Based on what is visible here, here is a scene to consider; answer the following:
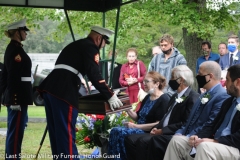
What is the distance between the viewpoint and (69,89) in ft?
22.0

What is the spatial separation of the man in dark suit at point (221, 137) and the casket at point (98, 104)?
974 mm

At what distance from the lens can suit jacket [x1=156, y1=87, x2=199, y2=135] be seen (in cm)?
674

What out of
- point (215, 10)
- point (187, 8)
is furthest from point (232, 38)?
point (215, 10)

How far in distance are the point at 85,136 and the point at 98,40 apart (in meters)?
2.12

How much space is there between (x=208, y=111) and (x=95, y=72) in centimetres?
138

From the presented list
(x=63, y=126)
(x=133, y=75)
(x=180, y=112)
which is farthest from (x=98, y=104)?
(x=133, y=75)

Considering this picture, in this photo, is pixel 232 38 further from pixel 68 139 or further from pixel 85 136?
pixel 68 139

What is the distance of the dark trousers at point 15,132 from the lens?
763cm

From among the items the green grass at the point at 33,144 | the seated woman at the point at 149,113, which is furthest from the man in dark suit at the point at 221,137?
the green grass at the point at 33,144

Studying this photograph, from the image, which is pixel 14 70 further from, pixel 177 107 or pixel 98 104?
pixel 177 107

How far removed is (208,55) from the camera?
10.4m

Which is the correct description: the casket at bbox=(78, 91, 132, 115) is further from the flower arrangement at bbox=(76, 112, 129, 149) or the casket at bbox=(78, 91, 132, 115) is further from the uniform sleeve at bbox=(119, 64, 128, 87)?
the uniform sleeve at bbox=(119, 64, 128, 87)

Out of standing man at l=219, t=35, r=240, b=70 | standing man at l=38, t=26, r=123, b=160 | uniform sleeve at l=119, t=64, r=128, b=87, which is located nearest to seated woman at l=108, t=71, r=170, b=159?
standing man at l=38, t=26, r=123, b=160

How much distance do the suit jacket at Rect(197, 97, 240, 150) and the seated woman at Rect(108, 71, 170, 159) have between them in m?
1.27
